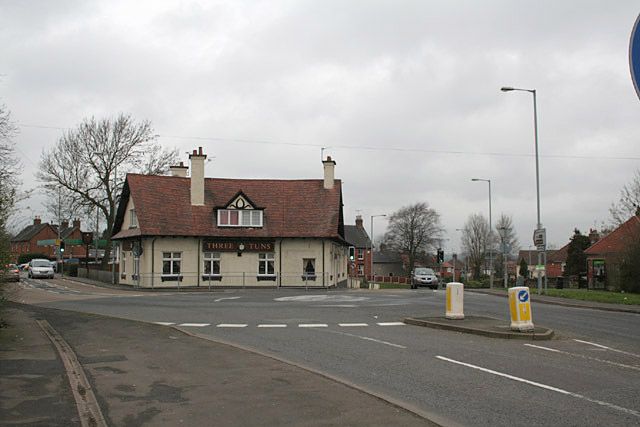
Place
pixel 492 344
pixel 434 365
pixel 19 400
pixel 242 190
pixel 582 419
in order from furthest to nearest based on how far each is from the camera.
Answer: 1. pixel 242 190
2. pixel 492 344
3. pixel 434 365
4. pixel 19 400
5. pixel 582 419

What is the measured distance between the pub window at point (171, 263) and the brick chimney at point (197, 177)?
13.7ft

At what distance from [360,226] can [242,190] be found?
69227 mm

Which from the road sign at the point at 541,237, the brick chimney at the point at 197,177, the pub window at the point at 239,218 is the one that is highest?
the brick chimney at the point at 197,177

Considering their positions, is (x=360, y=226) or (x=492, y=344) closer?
(x=492, y=344)

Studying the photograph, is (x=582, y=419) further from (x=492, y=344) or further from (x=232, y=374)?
(x=492, y=344)

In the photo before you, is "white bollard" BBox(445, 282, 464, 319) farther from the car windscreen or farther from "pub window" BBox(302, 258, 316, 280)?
the car windscreen

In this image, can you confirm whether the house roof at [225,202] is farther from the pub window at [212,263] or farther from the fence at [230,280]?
the fence at [230,280]

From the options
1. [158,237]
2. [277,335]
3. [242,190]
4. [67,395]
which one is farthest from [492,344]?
[242,190]

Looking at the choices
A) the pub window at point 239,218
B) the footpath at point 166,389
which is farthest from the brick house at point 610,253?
the footpath at point 166,389

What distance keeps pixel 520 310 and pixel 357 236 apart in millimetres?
98156

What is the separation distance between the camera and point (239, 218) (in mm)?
44719

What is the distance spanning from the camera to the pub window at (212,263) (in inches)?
1715

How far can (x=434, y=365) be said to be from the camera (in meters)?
10.6

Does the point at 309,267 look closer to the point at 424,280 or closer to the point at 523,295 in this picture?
the point at 424,280
